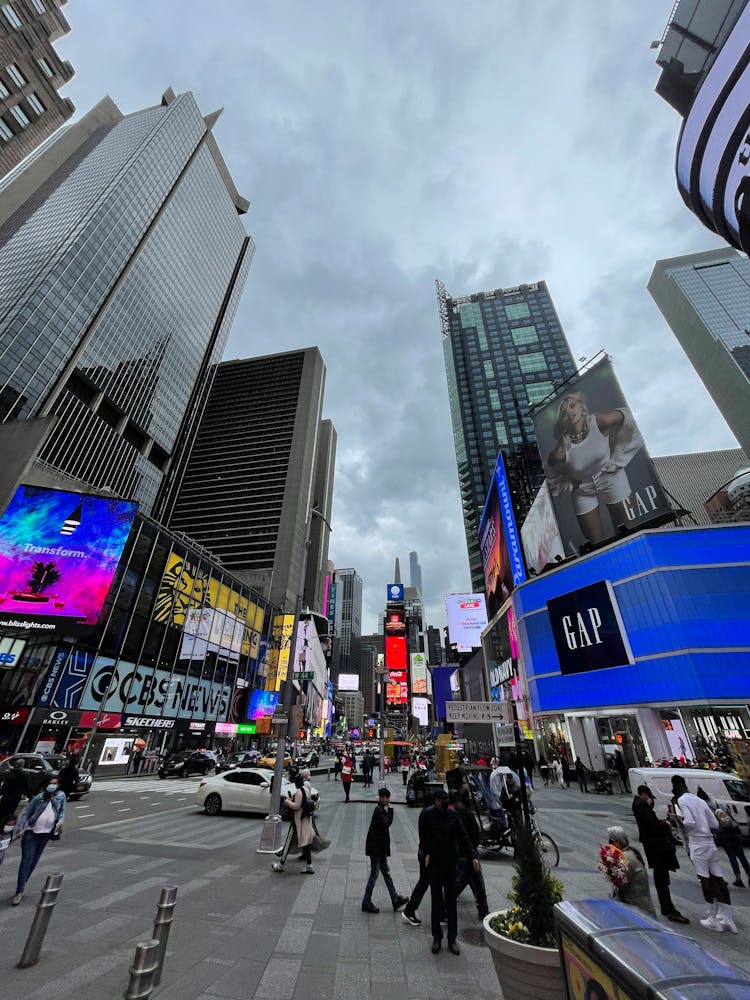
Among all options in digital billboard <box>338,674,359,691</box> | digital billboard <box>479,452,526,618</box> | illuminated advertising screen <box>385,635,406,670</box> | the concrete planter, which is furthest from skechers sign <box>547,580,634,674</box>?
digital billboard <box>338,674,359,691</box>

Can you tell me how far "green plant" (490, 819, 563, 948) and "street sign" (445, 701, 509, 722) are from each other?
1252cm

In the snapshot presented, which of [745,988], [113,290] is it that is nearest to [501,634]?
[745,988]

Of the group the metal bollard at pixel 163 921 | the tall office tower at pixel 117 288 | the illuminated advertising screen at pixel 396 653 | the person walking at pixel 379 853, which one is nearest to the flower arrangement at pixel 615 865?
the person walking at pixel 379 853

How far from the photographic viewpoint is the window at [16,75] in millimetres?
36850

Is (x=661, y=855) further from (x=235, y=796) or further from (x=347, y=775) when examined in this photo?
(x=347, y=775)

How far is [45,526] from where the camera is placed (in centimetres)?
3753

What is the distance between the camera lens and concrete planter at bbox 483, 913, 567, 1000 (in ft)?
12.7

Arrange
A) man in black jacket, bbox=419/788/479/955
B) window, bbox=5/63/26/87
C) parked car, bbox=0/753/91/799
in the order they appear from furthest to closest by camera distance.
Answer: window, bbox=5/63/26/87 → parked car, bbox=0/753/91/799 → man in black jacket, bbox=419/788/479/955

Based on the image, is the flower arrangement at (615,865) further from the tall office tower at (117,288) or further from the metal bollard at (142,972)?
the tall office tower at (117,288)

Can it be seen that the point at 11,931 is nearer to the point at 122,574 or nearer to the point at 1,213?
the point at 122,574

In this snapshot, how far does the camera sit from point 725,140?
2512 cm

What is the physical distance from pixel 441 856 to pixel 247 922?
3266 millimetres

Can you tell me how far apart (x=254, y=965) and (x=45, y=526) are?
42.3 m

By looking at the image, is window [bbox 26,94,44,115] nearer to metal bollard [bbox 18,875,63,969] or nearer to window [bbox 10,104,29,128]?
window [bbox 10,104,29,128]
